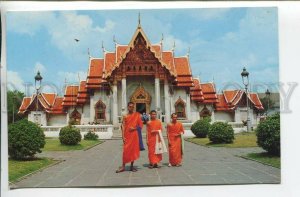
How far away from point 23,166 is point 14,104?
1168mm

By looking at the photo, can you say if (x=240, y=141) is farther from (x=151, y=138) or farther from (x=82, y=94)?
(x=82, y=94)

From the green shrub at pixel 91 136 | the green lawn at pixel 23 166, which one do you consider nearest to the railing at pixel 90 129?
the green shrub at pixel 91 136

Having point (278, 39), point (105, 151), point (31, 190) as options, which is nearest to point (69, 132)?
point (105, 151)

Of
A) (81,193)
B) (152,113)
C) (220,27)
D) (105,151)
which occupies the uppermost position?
(220,27)

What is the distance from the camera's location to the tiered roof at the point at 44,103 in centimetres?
884

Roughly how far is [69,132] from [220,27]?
3.48 meters

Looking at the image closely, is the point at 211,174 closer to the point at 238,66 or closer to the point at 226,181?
the point at 226,181

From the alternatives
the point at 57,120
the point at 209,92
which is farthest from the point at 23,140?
the point at 209,92

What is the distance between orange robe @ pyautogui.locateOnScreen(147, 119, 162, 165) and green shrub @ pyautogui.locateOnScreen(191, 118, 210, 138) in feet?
2.77

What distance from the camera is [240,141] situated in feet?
30.3

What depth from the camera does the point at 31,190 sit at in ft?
25.8

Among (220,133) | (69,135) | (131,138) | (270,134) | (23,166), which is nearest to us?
(131,138)

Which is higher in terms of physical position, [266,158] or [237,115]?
[237,115]

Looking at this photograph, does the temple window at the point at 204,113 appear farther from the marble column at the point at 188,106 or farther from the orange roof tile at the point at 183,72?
the orange roof tile at the point at 183,72
